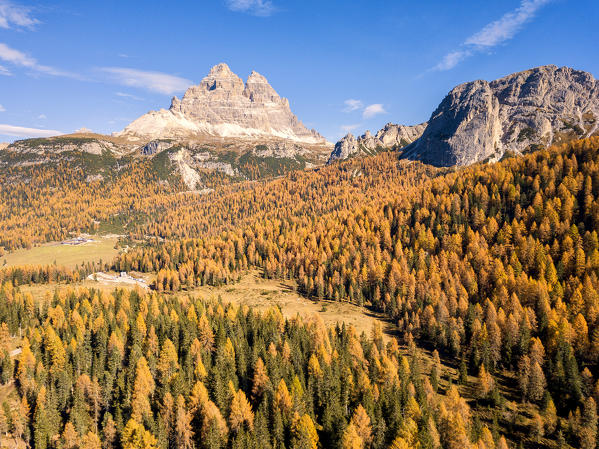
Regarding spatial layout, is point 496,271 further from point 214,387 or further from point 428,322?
point 214,387

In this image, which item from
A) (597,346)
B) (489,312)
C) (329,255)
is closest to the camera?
(597,346)

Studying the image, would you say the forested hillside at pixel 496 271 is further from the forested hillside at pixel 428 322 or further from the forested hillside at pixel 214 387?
the forested hillside at pixel 214 387

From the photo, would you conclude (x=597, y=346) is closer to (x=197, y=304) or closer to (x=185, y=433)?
(x=185, y=433)

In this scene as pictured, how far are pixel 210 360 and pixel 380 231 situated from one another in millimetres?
127456

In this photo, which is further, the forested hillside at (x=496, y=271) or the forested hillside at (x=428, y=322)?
the forested hillside at (x=496, y=271)

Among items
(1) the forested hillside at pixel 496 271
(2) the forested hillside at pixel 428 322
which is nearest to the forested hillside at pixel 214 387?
(2) the forested hillside at pixel 428 322

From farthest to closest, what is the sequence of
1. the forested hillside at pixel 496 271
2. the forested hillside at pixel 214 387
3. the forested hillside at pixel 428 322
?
the forested hillside at pixel 496 271 → the forested hillside at pixel 428 322 → the forested hillside at pixel 214 387

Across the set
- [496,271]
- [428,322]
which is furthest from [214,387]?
[496,271]

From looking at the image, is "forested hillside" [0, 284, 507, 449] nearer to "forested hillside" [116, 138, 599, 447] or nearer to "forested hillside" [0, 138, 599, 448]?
"forested hillside" [0, 138, 599, 448]

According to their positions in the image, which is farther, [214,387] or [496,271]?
[496,271]

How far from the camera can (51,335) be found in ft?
310

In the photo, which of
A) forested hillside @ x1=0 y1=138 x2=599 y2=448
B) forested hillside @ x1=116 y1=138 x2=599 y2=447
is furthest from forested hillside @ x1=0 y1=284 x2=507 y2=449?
forested hillside @ x1=116 y1=138 x2=599 y2=447

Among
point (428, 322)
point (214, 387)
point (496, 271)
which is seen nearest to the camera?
point (214, 387)

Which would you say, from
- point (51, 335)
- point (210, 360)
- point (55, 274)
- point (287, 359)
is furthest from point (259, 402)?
point (55, 274)
